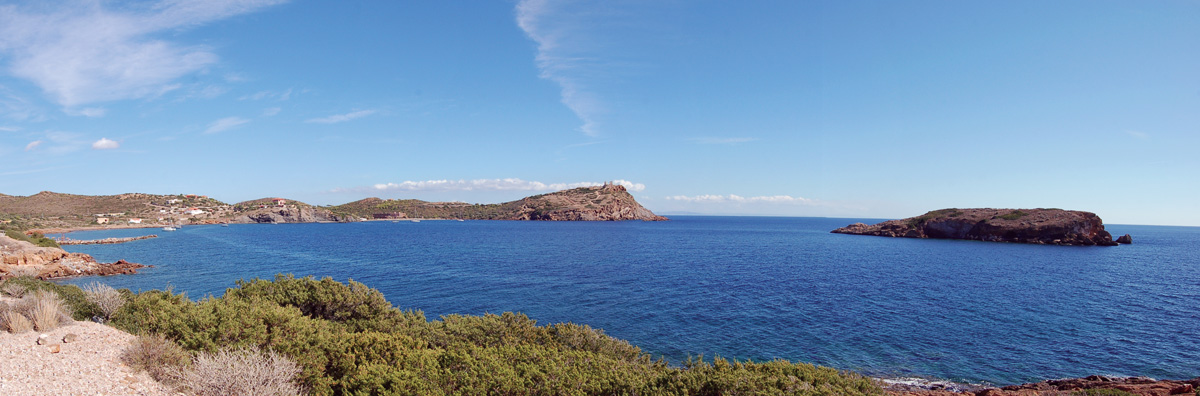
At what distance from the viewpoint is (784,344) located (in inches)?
986

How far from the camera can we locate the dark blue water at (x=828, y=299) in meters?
23.7

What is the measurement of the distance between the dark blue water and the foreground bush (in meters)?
12.8

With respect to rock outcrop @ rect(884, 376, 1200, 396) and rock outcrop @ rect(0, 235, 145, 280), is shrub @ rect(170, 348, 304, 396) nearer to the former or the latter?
rock outcrop @ rect(884, 376, 1200, 396)

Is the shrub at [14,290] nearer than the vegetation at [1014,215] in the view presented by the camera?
Yes

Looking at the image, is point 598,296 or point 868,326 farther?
point 598,296

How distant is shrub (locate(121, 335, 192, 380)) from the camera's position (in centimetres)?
989

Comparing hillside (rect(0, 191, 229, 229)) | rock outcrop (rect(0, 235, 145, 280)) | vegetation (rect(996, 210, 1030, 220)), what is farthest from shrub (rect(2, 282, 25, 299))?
vegetation (rect(996, 210, 1030, 220))

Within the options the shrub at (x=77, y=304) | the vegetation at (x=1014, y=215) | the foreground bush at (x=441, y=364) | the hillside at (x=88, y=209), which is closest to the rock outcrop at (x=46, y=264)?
the shrub at (x=77, y=304)

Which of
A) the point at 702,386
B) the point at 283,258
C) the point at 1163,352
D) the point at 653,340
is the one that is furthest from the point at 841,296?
the point at 283,258

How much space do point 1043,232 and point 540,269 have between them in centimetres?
10465

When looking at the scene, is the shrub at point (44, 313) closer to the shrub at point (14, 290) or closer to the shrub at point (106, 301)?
the shrub at point (106, 301)

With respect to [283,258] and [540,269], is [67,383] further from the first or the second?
[283,258]

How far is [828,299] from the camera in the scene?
36.5 m

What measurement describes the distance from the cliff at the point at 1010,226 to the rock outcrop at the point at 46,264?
138640 mm
